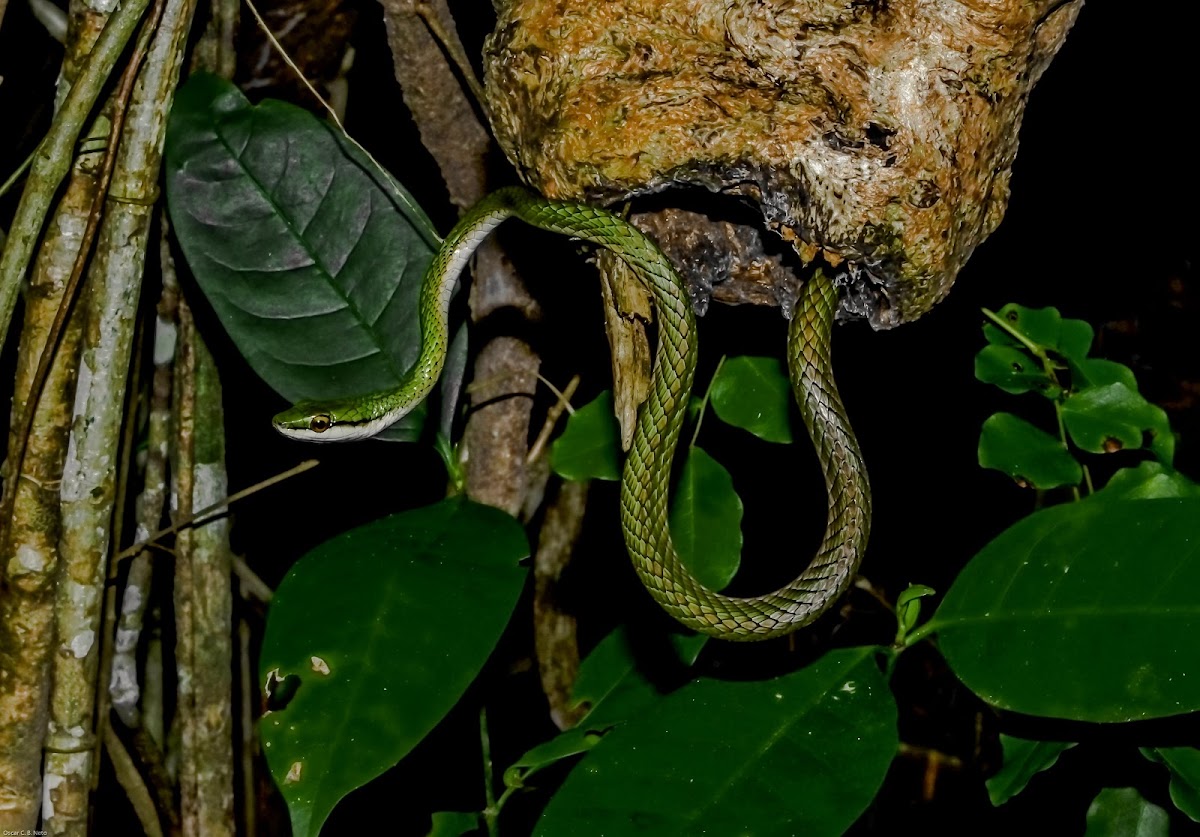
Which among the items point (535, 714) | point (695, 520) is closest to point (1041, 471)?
point (695, 520)

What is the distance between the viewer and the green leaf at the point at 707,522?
2012 millimetres

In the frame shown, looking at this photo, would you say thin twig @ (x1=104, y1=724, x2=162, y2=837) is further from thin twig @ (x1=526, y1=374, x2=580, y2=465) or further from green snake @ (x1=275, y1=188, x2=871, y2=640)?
green snake @ (x1=275, y1=188, x2=871, y2=640)

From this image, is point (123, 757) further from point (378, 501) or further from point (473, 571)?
point (473, 571)

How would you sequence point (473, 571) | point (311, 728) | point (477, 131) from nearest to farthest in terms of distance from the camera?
point (311, 728)
point (473, 571)
point (477, 131)

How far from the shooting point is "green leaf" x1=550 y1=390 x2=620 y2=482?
2.12 meters

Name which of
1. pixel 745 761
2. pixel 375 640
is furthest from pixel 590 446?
pixel 745 761

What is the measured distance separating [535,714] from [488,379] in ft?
3.31

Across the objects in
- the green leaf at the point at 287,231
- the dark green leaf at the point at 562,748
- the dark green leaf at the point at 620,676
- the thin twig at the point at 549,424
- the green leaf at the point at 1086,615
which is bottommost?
the dark green leaf at the point at 620,676

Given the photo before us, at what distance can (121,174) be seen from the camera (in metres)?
2.04

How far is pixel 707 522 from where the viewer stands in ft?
6.69

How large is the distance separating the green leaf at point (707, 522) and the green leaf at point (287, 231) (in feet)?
2.14

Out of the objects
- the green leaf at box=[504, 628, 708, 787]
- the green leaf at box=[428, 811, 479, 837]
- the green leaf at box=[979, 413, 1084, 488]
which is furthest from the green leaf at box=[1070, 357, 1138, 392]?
the green leaf at box=[428, 811, 479, 837]

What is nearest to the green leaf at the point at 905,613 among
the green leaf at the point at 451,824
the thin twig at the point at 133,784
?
the green leaf at the point at 451,824

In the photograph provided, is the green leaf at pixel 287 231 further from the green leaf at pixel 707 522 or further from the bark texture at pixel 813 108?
the green leaf at pixel 707 522
